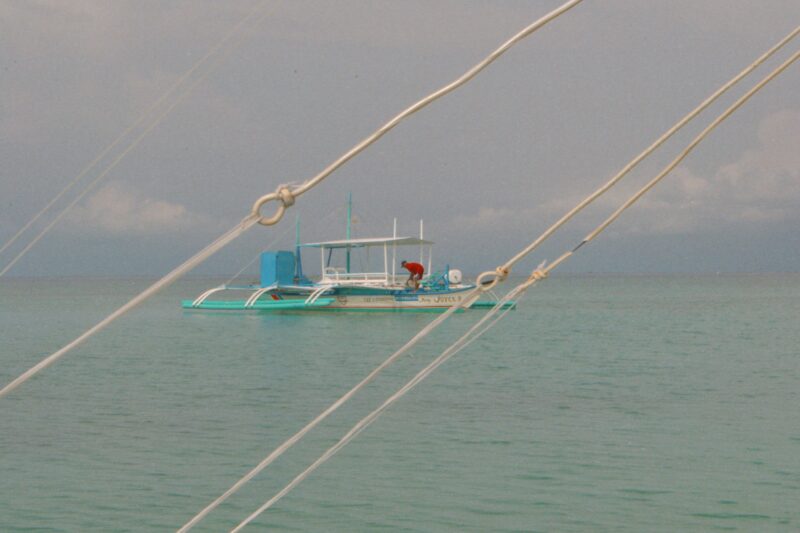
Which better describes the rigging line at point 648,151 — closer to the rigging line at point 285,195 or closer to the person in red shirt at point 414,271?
the rigging line at point 285,195

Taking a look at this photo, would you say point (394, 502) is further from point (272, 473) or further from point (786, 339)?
point (786, 339)

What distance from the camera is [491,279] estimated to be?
4.69 meters

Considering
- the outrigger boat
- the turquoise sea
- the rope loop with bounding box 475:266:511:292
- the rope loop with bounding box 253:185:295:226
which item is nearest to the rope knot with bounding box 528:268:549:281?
the rope loop with bounding box 475:266:511:292

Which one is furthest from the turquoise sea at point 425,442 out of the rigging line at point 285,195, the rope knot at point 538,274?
the rigging line at point 285,195

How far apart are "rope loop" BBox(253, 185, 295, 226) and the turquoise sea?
339 inches

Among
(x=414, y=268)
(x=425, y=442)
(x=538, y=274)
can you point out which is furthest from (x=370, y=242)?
(x=538, y=274)

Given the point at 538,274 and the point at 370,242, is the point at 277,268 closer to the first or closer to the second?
the point at 370,242

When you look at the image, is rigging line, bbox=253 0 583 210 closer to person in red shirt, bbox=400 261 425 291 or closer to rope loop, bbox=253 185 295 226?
rope loop, bbox=253 185 295 226

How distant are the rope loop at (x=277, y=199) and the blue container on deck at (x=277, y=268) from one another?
56.4 m

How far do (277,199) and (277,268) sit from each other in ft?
186

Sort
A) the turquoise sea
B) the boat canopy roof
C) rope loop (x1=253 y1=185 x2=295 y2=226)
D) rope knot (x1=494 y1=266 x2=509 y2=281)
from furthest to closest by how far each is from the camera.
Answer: the boat canopy roof → the turquoise sea → rope knot (x1=494 y1=266 x2=509 y2=281) → rope loop (x1=253 y1=185 x2=295 y2=226)

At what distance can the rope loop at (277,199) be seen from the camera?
3924 mm

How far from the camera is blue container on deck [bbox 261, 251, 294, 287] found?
198ft

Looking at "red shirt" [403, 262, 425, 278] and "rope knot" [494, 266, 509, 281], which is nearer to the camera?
"rope knot" [494, 266, 509, 281]
